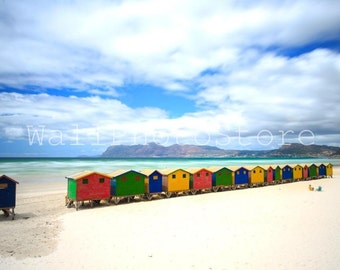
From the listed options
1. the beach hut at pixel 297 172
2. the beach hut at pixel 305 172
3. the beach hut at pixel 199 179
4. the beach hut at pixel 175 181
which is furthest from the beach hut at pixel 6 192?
the beach hut at pixel 305 172

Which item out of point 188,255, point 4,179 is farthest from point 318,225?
point 4,179

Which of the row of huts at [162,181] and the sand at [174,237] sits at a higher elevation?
the row of huts at [162,181]

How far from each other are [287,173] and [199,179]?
1808 cm

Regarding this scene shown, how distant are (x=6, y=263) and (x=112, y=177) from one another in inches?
471

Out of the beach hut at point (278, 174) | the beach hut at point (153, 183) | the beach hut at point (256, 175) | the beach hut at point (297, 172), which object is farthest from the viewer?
the beach hut at point (297, 172)

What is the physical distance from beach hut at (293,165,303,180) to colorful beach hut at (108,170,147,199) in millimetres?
26606

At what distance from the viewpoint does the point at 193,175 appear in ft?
92.8

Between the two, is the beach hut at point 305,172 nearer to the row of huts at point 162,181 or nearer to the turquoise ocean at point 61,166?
the row of huts at point 162,181

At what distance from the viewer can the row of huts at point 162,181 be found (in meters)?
21.3

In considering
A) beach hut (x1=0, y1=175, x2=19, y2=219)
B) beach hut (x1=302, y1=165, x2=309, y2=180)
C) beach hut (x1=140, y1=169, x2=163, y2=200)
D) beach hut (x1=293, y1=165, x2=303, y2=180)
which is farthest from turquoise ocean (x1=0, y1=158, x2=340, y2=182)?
beach hut (x1=0, y1=175, x2=19, y2=219)

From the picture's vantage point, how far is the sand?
35.3 feet

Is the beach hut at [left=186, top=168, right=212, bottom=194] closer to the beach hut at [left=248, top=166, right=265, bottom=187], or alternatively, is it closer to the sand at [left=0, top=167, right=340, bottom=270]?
the sand at [left=0, top=167, right=340, bottom=270]

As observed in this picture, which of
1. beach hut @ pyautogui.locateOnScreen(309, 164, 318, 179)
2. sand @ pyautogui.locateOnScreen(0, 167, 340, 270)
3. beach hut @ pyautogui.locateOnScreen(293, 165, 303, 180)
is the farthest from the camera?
beach hut @ pyautogui.locateOnScreen(309, 164, 318, 179)

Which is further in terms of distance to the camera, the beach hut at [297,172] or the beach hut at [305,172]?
the beach hut at [305,172]
